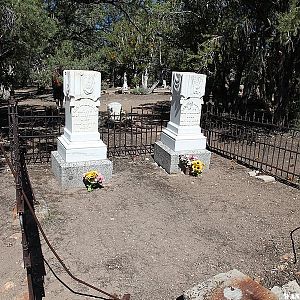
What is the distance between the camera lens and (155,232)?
4965mm

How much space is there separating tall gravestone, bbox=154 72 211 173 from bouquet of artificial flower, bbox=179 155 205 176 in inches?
4.3

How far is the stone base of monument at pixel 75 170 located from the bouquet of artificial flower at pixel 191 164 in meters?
1.60

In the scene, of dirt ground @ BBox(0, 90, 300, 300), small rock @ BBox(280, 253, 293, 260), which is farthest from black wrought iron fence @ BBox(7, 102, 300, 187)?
small rock @ BBox(280, 253, 293, 260)

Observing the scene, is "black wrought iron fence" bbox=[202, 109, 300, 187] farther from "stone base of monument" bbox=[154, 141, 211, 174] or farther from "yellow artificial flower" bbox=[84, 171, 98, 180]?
"yellow artificial flower" bbox=[84, 171, 98, 180]

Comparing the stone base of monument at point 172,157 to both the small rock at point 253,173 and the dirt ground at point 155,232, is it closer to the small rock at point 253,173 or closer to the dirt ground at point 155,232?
the dirt ground at point 155,232

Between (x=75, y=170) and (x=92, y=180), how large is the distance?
394 mm

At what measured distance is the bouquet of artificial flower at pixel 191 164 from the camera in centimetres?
730

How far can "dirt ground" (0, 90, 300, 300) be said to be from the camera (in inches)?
154

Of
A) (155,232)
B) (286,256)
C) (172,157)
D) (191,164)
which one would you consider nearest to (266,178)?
(191,164)

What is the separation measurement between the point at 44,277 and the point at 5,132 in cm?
797

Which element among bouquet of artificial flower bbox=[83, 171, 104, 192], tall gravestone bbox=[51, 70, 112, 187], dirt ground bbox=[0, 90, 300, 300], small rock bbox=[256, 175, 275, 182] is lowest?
dirt ground bbox=[0, 90, 300, 300]

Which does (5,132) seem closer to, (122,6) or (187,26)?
(122,6)

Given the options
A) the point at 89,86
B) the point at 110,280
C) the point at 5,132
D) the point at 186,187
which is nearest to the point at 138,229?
the point at 110,280

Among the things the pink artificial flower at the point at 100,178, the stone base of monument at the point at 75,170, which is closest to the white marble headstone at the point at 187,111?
the stone base of monument at the point at 75,170
